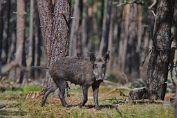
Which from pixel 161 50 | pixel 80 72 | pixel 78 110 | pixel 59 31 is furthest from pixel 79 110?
pixel 161 50

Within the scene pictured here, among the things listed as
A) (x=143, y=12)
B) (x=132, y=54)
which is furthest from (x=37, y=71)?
(x=143, y=12)

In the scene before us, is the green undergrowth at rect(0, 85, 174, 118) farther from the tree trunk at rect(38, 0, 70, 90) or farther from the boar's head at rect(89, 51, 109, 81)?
the tree trunk at rect(38, 0, 70, 90)

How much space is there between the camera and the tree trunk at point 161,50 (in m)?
14.7

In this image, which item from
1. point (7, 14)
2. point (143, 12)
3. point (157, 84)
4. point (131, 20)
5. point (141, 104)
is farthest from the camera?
point (143, 12)

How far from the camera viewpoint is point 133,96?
14711mm

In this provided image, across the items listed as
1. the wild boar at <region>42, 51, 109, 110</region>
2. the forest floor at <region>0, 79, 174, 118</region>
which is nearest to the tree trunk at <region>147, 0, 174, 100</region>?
the forest floor at <region>0, 79, 174, 118</region>

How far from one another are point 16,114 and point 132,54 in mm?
26284

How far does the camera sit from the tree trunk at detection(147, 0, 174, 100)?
14656 millimetres

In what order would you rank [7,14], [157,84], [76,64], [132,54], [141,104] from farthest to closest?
1. [132,54]
2. [7,14]
3. [157,84]
4. [141,104]
5. [76,64]

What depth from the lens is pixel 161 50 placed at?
14664mm

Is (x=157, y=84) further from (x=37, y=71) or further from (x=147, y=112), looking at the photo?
(x=37, y=71)

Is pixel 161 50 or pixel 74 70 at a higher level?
pixel 161 50

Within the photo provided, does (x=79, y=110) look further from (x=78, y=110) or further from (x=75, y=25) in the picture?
(x=75, y=25)

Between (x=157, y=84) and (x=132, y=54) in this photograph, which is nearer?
(x=157, y=84)
